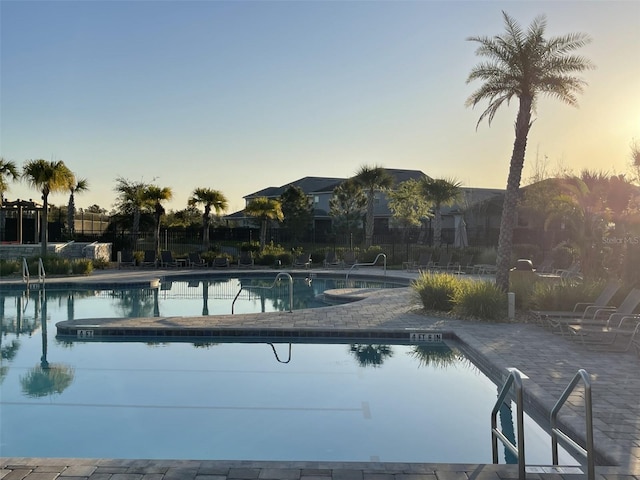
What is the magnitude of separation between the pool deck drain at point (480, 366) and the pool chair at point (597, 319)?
10.4 inches

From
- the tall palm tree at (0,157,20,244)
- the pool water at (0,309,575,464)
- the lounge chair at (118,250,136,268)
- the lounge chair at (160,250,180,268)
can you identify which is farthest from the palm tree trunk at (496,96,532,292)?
the tall palm tree at (0,157,20,244)

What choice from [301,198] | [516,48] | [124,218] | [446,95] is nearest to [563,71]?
[516,48]

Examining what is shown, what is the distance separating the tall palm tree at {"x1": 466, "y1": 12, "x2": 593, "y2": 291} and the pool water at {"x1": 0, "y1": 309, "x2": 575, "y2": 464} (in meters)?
4.40

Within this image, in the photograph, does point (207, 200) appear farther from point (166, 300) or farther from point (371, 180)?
point (166, 300)

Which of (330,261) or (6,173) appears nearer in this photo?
(6,173)

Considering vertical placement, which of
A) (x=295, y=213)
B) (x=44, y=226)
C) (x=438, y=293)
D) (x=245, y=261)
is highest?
(x=295, y=213)

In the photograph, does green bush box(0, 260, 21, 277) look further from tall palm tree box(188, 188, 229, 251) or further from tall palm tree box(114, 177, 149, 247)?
tall palm tree box(114, 177, 149, 247)

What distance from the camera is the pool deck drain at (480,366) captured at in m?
3.56

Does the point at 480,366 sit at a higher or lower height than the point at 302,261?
lower

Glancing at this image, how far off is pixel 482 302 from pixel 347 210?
2683 centimetres

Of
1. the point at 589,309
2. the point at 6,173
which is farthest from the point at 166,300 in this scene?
the point at 6,173

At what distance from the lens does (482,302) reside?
1032 cm

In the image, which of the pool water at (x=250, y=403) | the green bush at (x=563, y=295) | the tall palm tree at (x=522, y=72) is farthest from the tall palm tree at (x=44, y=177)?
the green bush at (x=563, y=295)

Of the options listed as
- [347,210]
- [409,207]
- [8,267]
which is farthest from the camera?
[347,210]
